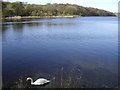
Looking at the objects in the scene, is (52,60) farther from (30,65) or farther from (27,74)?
(27,74)

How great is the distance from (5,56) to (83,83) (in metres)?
7.65

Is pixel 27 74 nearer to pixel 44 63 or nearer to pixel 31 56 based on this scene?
pixel 44 63

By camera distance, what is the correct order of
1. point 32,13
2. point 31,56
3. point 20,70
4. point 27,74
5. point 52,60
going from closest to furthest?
point 27,74, point 20,70, point 52,60, point 31,56, point 32,13

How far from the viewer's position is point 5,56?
12.5 meters

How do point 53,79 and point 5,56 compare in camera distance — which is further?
point 5,56

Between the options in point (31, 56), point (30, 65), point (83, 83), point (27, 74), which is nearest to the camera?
point (83, 83)

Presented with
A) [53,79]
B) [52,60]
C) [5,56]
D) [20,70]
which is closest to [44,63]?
[52,60]

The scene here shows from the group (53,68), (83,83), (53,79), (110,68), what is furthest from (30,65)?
(110,68)

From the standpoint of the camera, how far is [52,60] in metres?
11.4

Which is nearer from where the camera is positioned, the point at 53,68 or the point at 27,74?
the point at 27,74

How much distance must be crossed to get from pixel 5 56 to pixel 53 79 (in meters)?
6.30

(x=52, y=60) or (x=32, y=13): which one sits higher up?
(x=32, y=13)

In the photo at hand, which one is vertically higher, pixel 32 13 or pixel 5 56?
pixel 32 13

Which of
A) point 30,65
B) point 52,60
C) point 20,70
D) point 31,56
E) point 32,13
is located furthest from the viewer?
point 32,13
